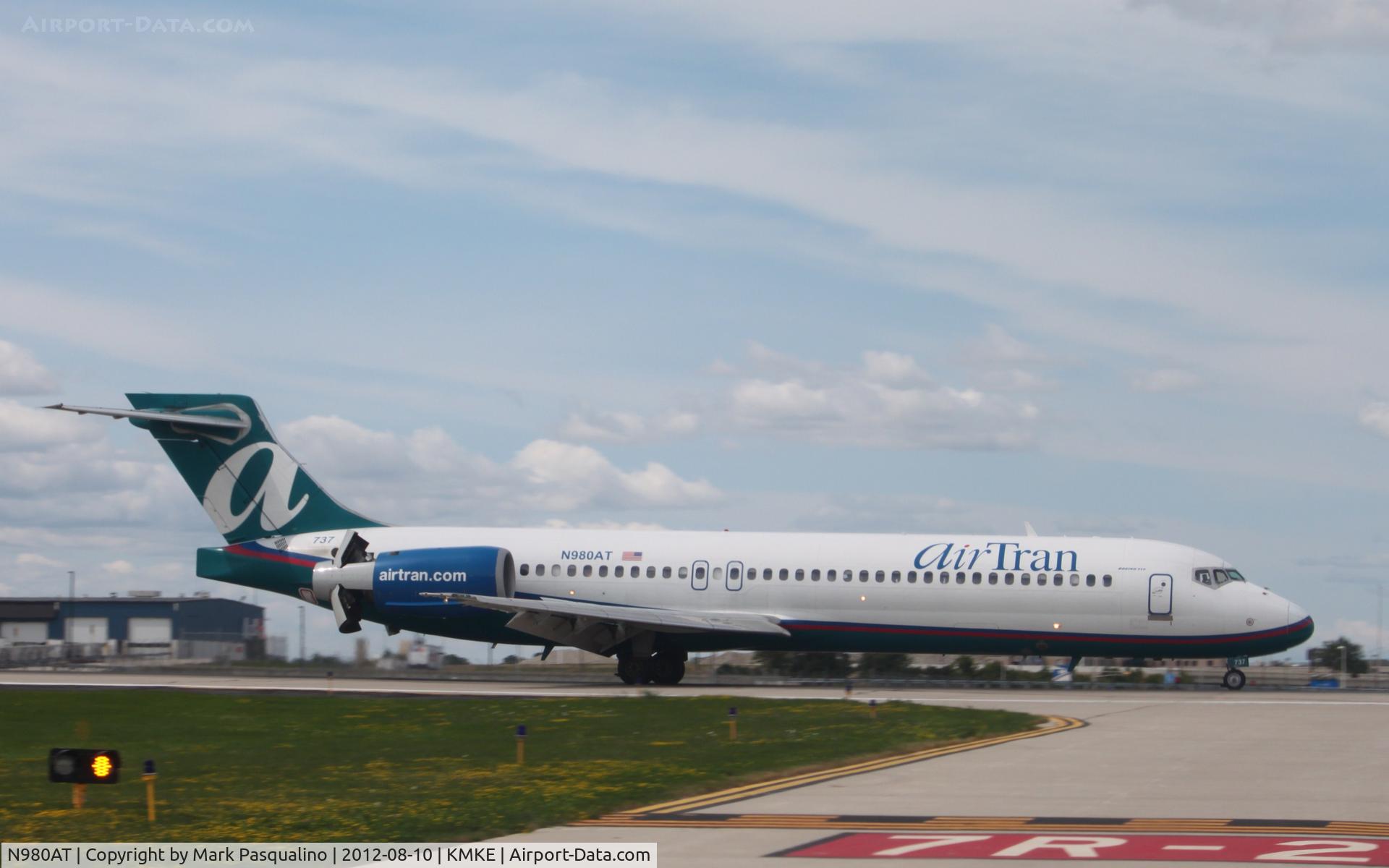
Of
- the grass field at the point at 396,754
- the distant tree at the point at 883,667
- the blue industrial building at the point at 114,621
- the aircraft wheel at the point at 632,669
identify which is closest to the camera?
the grass field at the point at 396,754

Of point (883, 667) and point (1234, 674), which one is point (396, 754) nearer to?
point (1234, 674)

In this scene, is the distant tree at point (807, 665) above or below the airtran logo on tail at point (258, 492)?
below

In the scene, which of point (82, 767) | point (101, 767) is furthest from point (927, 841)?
point (82, 767)

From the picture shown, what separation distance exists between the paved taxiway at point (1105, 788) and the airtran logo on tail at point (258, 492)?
72.5ft

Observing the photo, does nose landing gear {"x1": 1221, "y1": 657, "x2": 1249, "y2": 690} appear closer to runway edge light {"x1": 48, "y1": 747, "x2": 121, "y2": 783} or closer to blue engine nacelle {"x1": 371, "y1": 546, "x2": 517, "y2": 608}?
blue engine nacelle {"x1": 371, "y1": 546, "x2": 517, "y2": 608}

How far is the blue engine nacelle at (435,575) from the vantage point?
40.1 meters

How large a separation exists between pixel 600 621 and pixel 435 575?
462cm

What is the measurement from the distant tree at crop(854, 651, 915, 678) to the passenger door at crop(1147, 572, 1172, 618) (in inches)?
416

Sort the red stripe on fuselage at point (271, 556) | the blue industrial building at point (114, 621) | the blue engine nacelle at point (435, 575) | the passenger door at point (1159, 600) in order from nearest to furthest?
1. the passenger door at point (1159, 600)
2. the blue engine nacelle at point (435, 575)
3. the red stripe on fuselage at point (271, 556)
4. the blue industrial building at point (114, 621)

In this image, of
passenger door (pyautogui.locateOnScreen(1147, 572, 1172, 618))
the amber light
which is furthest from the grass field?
passenger door (pyautogui.locateOnScreen(1147, 572, 1172, 618))

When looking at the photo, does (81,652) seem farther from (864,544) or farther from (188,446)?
(864,544)

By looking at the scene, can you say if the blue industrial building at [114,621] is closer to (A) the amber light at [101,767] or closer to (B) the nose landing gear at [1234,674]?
(B) the nose landing gear at [1234,674]

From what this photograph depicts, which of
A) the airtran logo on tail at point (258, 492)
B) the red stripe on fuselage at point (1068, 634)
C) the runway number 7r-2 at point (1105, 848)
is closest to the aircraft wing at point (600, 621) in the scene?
the red stripe on fuselage at point (1068, 634)

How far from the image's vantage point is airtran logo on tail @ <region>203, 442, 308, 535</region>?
143 ft
